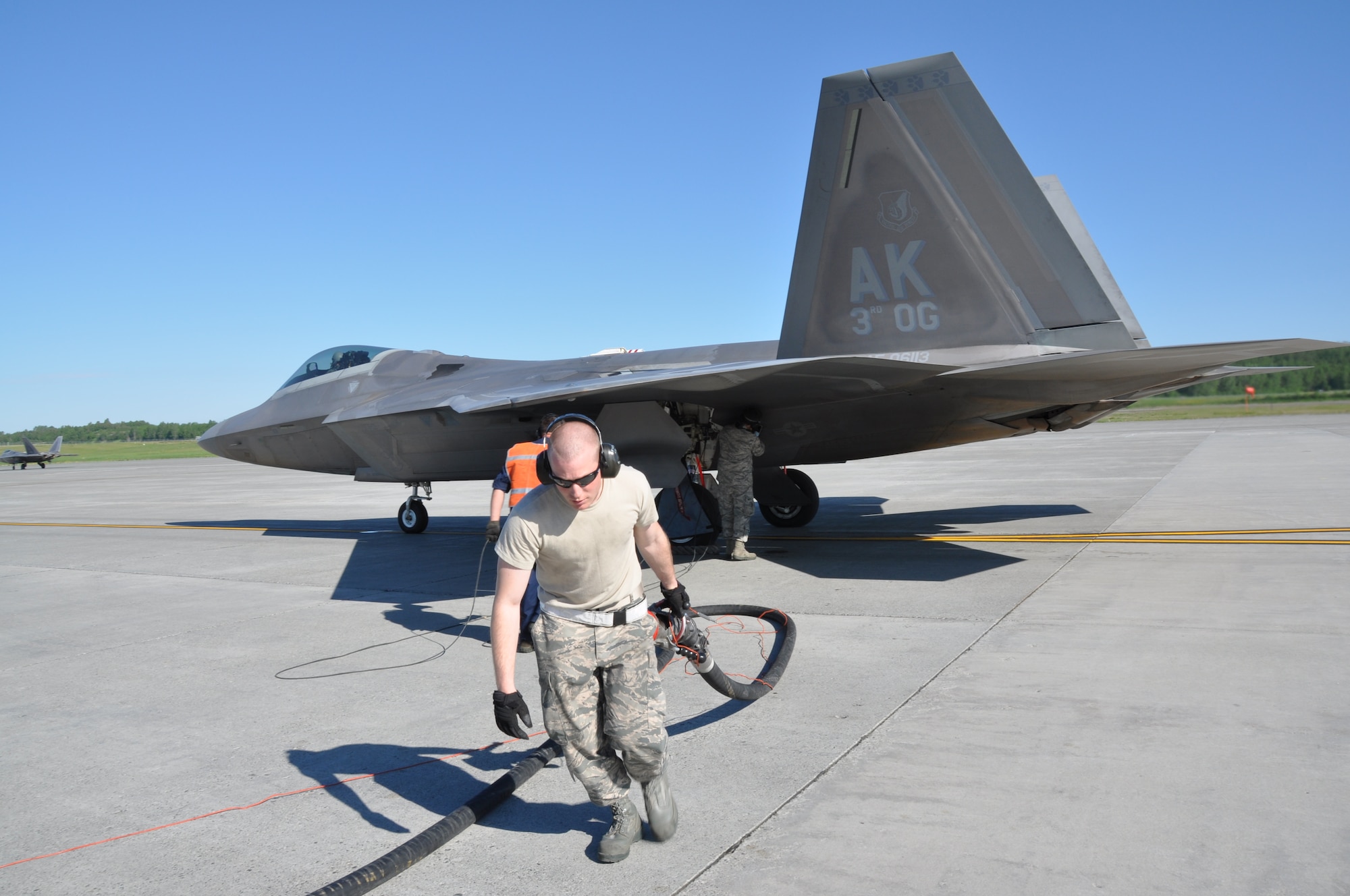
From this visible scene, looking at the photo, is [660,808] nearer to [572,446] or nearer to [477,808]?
[477,808]

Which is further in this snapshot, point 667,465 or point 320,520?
point 320,520

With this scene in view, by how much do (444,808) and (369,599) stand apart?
5483mm

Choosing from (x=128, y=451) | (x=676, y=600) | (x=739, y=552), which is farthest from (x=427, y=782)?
(x=128, y=451)

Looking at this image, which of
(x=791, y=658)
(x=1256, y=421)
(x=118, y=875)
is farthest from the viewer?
(x=1256, y=421)

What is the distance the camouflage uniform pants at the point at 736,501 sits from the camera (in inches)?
402

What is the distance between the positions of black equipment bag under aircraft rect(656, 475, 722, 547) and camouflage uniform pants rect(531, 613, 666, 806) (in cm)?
765

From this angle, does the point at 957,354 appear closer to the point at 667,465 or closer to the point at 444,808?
the point at 667,465

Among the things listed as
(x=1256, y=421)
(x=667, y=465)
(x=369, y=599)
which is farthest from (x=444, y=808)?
(x=1256, y=421)

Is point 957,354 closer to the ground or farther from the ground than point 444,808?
farther from the ground

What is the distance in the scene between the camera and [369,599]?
29.6ft

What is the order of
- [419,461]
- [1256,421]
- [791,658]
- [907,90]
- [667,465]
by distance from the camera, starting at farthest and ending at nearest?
1. [1256,421]
2. [419,461]
3. [667,465]
4. [907,90]
5. [791,658]

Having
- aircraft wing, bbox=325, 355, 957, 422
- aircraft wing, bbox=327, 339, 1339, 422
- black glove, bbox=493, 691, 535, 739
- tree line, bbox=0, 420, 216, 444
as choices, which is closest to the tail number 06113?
aircraft wing, bbox=327, 339, 1339, 422

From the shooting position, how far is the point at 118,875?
3480mm

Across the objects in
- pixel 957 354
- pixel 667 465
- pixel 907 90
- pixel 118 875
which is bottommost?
pixel 118 875
